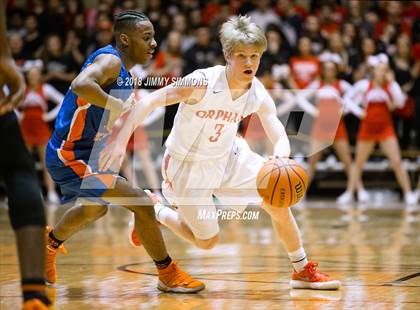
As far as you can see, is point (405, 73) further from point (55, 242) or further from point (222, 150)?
point (55, 242)

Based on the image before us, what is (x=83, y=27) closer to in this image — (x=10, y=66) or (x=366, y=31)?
(x=366, y=31)

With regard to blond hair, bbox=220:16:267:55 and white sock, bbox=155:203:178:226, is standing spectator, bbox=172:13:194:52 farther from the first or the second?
blond hair, bbox=220:16:267:55

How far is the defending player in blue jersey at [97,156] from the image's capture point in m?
4.98

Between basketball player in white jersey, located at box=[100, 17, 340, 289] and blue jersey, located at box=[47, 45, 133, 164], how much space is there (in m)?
0.42

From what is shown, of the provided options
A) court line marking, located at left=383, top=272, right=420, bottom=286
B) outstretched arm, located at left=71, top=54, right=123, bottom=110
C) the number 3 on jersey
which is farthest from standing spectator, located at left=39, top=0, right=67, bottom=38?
court line marking, located at left=383, top=272, right=420, bottom=286

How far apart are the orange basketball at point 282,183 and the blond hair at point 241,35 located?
2.37 ft

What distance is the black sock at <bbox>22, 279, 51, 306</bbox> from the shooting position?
3.53 m

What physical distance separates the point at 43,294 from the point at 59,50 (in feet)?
34.7

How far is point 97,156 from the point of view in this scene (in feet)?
16.8

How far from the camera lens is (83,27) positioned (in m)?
14.3

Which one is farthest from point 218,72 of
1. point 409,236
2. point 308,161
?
point 308,161

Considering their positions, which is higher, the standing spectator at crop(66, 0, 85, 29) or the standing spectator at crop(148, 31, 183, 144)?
A: the standing spectator at crop(66, 0, 85, 29)

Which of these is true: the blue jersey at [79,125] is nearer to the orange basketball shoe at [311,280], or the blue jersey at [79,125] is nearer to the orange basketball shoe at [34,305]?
the orange basketball shoe at [311,280]

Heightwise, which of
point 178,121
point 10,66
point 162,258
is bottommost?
point 162,258
